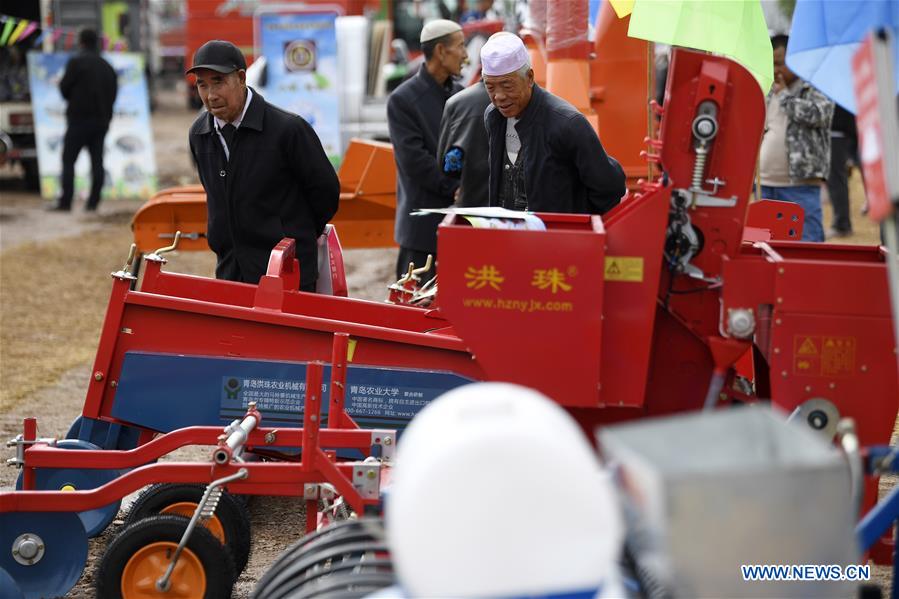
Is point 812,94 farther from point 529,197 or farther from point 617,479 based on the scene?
point 617,479

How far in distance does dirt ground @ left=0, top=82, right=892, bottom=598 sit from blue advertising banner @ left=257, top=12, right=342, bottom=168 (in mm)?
1959

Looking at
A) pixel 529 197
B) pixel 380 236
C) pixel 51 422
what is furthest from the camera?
pixel 380 236

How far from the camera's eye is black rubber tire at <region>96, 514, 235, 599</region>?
420cm

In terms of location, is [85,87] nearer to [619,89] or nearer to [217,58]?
[619,89]

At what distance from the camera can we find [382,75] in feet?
56.3

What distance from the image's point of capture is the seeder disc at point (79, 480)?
15.9 ft

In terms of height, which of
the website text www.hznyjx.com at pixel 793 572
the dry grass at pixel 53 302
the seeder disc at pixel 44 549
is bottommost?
the dry grass at pixel 53 302

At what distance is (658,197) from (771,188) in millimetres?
4765

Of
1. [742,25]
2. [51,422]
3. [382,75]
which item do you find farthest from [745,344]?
[382,75]

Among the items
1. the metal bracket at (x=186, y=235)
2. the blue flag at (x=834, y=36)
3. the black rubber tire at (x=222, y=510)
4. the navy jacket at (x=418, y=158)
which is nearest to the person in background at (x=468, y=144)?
the navy jacket at (x=418, y=158)

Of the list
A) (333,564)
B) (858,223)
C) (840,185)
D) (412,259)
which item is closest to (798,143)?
(412,259)

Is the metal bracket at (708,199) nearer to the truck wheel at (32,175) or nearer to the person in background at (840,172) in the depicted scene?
the person in background at (840,172)

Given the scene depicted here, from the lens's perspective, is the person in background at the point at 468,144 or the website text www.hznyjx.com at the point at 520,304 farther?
the person in background at the point at 468,144

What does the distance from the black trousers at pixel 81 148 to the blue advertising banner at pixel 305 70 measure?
2.37 metres
